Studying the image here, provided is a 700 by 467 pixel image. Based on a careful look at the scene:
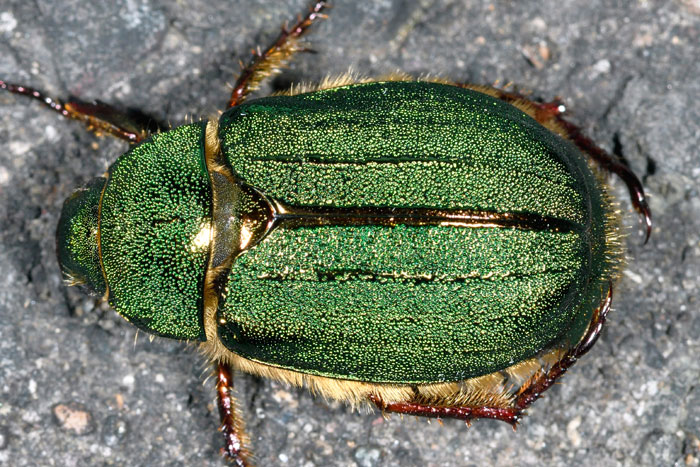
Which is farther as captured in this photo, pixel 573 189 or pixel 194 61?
pixel 194 61

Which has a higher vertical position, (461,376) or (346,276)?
(346,276)

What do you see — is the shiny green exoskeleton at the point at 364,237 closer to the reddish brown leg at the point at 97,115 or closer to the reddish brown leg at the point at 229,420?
the reddish brown leg at the point at 229,420

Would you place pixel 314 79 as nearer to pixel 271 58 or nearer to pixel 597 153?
pixel 271 58

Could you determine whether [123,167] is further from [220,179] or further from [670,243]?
[670,243]

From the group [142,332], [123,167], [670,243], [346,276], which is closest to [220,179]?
[123,167]

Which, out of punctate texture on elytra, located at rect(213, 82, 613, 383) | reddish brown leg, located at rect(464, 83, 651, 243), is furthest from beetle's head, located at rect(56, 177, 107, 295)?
reddish brown leg, located at rect(464, 83, 651, 243)

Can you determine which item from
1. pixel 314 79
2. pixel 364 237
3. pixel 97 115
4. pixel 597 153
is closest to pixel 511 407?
pixel 364 237
